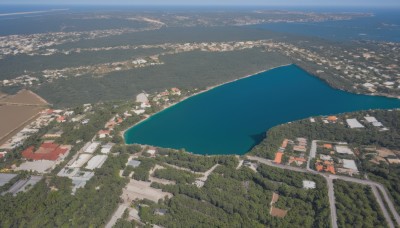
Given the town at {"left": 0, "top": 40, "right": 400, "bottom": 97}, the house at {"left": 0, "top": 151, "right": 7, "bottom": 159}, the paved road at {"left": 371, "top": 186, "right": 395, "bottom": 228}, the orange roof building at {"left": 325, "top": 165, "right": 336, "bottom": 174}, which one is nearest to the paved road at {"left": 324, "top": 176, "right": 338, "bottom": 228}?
the orange roof building at {"left": 325, "top": 165, "right": 336, "bottom": 174}

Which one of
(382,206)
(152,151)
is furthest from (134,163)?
(382,206)

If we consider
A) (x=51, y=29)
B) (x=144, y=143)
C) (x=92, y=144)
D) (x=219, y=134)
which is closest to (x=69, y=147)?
(x=92, y=144)

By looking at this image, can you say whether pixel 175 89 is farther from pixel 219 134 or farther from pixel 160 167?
pixel 160 167

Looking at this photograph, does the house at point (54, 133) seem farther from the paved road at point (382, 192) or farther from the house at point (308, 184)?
the paved road at point (382, 192)

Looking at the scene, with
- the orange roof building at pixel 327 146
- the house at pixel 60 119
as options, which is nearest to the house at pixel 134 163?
the house at pixel 60 119

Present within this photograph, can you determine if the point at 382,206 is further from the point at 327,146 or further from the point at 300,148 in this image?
the point at 300,148
